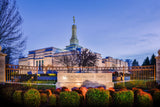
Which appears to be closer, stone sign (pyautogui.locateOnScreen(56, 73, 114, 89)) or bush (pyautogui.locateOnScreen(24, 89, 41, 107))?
bush (pyautogui.locateOnScreen(24, 89, 41, 107))

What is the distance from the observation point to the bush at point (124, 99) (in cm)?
534


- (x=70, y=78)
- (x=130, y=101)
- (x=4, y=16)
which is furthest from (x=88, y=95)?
(x=4, y=16)

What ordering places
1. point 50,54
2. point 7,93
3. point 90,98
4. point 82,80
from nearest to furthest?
1. point 90,98
2. point 7,93
3. point 82,80
4. point 50,54

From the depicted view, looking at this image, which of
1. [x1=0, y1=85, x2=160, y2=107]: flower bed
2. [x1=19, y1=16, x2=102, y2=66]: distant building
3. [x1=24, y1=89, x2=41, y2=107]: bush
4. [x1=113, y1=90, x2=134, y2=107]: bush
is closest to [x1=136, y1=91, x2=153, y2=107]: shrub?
[x1=0, y1=85, x2=160, y2=107]: flower bed

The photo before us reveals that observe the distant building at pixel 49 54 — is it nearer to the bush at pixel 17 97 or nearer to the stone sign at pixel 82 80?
the stone sign at pixel 82 80

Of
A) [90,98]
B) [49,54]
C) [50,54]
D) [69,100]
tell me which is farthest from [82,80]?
[49,54]

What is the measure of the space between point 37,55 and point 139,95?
257 ft

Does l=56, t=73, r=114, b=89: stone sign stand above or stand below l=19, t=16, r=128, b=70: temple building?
below

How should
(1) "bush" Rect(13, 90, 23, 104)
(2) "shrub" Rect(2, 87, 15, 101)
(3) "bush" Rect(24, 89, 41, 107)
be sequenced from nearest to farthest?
(3) "bush" Rect(24, 89, 41, 107), (1) "bush" Rect(13, 90, 23, 104), (2) "shrub" Rect(2, 87, 15, 101)

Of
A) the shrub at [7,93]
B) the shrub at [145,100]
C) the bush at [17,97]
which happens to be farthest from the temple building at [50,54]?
the shrub at [145,100]

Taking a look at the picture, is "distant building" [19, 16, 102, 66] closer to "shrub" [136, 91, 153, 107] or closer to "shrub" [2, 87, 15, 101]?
"shrub" [2, 87, 15, 101]

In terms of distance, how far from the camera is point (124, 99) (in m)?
5.36

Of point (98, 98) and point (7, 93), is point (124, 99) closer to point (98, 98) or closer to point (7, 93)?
point (98, 98)

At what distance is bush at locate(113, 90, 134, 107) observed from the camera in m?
5.34
